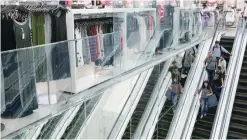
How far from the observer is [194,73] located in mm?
10961

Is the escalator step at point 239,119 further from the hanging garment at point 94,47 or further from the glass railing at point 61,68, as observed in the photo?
the hanging garment at point 94,47

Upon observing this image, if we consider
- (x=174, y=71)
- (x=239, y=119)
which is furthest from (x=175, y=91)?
(x=239, y=119)

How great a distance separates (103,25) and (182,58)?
223 inches

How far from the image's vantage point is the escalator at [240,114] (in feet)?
29.1

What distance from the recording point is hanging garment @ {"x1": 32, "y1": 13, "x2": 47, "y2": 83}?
394 centimetres

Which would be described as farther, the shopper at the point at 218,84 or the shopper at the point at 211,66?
the shopper at the point at 211,66

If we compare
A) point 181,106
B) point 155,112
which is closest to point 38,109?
point 155,112

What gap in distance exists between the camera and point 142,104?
9.23 meters

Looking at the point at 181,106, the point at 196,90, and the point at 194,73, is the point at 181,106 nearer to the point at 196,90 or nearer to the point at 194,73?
the point at 196,90

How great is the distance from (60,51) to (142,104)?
5265mm

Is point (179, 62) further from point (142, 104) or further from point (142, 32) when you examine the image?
point (142, 32)

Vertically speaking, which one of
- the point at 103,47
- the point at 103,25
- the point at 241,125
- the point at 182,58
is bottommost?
the point at 241,125

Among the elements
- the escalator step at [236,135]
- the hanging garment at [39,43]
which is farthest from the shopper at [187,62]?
the hanging garment at [39,43]

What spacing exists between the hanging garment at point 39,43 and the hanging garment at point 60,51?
0.19 metres
